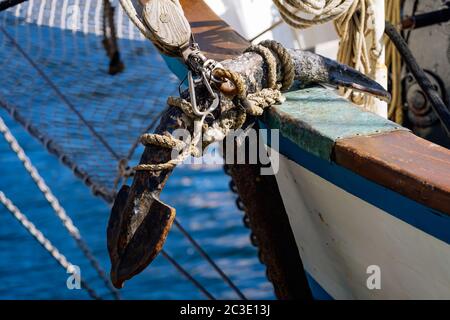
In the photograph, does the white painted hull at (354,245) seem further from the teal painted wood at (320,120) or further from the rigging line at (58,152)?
the rigging line at (58,152)

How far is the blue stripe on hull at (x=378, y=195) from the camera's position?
5.22ft

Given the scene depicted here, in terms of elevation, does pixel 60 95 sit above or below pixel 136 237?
below

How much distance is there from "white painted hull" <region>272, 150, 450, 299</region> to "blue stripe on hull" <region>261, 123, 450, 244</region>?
22mm

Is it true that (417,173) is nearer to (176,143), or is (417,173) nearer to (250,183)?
(176,143)

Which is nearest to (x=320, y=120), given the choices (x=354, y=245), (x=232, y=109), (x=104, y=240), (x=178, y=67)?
(x=232, y=109)

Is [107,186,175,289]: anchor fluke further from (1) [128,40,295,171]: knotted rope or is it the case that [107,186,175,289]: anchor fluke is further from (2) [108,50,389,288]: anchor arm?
(1) [128,40,295,171]: knotted rope

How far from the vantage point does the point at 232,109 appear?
1.75 m

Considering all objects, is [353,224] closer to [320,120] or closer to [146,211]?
[320,120]

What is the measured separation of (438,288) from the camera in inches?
68.7

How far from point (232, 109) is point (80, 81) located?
124 inches

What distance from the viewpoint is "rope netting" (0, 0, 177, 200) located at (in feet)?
12.8

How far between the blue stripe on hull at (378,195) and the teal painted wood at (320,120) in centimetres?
8

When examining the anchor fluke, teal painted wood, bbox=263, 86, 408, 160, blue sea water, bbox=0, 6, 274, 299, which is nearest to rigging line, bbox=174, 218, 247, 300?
blue sea water, bbox=0, 6, 274, 299

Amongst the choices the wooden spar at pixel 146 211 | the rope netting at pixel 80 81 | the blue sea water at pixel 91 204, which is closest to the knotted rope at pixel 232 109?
the wooden spar at pixel 146 211
